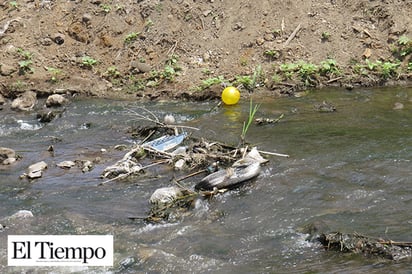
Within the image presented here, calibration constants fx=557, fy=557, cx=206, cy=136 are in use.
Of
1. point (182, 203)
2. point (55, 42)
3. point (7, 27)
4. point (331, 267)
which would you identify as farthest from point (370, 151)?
point (7, 27)

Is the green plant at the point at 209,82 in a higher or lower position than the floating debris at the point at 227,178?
lower

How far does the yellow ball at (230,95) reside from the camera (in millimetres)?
10731

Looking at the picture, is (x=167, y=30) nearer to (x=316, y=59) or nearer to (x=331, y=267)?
(x=316, y=59)

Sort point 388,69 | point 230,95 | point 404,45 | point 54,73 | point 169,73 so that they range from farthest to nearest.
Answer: point 54,73 → point 169,73 → point 404,45 → point 388,69 → point 230,95

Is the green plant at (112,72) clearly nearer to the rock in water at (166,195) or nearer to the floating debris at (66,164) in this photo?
the floating debris at (66,164)

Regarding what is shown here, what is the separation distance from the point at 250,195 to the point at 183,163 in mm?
1386

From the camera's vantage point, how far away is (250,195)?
627 cm

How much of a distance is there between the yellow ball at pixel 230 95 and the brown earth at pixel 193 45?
605 mm

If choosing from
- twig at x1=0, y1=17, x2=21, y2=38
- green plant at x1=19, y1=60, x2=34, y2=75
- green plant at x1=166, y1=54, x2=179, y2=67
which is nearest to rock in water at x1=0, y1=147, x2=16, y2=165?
green plant at x1=19, y1=60, x2=34, y2=75

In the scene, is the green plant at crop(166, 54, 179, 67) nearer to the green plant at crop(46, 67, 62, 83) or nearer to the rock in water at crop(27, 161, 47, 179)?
the green plant at crop(46, 67, 62, 83)

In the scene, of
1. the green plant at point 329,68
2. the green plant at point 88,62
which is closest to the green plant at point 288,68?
the green plant at point 329,68

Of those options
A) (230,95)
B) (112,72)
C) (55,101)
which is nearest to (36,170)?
(55,101)

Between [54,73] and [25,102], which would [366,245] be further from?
[54,73]

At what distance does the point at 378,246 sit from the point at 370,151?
9.46 feet
